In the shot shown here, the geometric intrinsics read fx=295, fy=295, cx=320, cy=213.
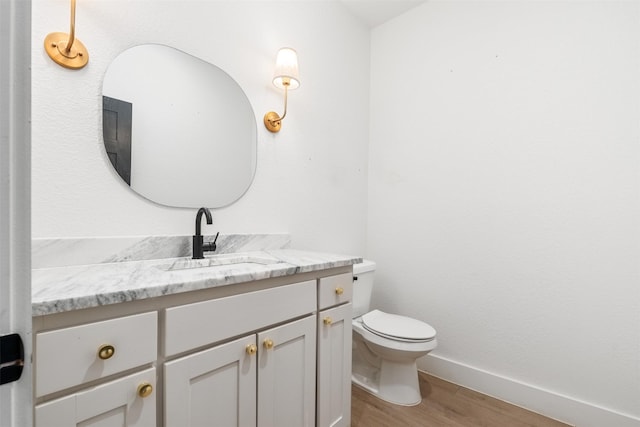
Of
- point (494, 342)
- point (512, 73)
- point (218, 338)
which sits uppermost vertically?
point (512, 73)

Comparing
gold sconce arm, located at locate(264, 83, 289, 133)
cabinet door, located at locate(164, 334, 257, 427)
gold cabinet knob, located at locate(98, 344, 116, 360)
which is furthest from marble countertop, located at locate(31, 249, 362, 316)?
gold sconce arm, located at locate(264, 83, 289, 133)

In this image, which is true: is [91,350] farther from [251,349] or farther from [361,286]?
[361,286]

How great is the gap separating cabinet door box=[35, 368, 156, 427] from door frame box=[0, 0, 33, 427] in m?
0.41

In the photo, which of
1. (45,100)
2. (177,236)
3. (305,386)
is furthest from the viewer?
(177,236)

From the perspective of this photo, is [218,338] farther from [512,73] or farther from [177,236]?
[512,73]

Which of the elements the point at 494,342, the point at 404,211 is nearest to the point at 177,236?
the point at 404,211

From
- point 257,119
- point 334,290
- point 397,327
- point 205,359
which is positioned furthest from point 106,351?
point 397,327

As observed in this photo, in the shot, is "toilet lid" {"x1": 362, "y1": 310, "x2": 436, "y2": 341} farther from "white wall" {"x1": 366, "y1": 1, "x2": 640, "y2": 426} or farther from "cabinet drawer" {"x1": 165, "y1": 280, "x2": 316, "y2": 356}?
"cabinet drawer" {"x1": 165, "y1": 280, "x2": 316, "y2": 356}

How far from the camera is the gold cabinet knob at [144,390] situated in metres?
0.74

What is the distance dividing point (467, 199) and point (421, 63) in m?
1.06

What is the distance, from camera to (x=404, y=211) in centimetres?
221

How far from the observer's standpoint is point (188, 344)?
32.7 inches

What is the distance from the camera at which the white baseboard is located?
4.79 feet

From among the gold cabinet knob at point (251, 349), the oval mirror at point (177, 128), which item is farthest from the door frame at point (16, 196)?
the oval mirror at point (177, 128)
